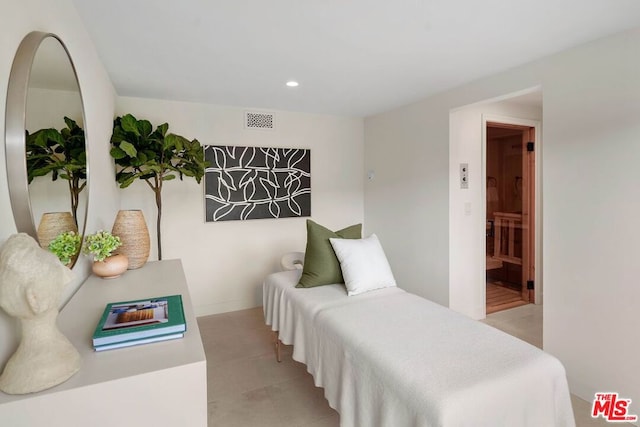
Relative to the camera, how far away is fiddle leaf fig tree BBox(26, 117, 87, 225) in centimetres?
107

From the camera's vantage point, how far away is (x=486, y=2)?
1740 millimetres

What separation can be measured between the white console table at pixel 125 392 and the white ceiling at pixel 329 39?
5.35 feet

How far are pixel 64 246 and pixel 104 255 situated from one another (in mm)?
503

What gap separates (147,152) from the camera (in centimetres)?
292

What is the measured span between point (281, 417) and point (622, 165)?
2.52 metres

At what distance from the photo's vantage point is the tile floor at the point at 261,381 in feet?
6.73

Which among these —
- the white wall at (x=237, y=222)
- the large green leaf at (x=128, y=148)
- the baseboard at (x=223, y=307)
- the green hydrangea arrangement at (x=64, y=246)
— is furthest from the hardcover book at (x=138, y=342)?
the baseboard at (x=223, y=307)

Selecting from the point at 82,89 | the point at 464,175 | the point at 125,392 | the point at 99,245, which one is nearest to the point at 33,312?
the point at 125,392

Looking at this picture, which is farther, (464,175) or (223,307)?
(223,307)

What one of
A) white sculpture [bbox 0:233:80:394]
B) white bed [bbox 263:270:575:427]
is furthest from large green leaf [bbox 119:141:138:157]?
white sculpture [bbox 0:233:80:394]

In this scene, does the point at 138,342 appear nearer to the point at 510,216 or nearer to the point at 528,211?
the point at 510,216

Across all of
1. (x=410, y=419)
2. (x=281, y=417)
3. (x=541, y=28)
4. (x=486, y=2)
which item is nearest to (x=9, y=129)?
(x=410, y=419)

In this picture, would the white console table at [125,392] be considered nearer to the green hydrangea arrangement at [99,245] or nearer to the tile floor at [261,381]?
the green hydrangea arrangement at [99,245]

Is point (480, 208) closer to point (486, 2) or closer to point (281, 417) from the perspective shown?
point (486, 2)
